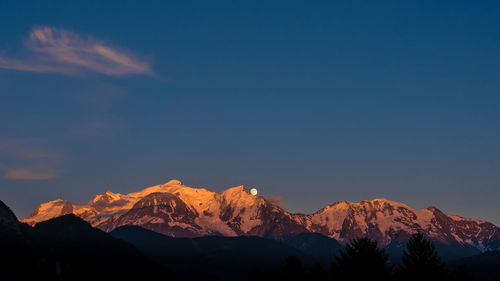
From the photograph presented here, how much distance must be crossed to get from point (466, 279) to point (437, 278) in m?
54.3

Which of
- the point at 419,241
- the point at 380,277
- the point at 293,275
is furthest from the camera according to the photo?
the point at 293,275

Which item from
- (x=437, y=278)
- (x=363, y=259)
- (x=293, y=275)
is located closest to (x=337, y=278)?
(x=363, y=259)

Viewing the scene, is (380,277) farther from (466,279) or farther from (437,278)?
(466,279)

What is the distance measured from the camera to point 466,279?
173 meters

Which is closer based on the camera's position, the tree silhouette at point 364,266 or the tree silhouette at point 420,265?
the tree silhouette at point 364,266

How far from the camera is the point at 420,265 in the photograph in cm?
13112

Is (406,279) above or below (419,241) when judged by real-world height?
below

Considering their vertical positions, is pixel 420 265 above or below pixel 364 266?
above

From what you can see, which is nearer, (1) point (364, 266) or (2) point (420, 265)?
(1) point (364, 266)

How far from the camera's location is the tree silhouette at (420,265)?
413 feet

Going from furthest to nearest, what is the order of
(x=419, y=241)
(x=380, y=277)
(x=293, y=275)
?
(x=293, y=275) < (x=419, y=241) < (x=380, y=277)

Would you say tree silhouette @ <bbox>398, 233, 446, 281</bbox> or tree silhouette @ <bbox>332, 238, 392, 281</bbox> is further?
tree silhouette @ <bbox>398, 233, 446, 281</bbox>

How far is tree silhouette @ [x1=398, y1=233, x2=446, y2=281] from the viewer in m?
126

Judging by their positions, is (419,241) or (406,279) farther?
(419,241)
